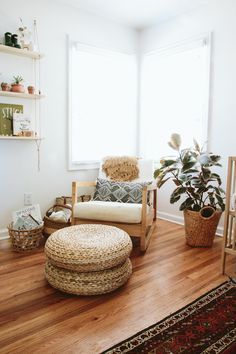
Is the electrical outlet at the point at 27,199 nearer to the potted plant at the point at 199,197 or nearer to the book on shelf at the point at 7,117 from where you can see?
the book on shelf at the point at 7,117

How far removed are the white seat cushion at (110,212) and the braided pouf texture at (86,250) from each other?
0.49 m

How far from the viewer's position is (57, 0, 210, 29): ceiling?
3281 mm

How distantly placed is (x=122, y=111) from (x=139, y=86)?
1.50 ft

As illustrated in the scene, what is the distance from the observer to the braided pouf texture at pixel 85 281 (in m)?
1.96

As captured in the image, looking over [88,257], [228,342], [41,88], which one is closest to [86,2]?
[41,88]

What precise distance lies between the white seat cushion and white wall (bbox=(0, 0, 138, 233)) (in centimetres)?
76

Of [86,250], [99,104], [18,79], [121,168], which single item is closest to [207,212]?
[121,168]

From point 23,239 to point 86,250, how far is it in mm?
1029

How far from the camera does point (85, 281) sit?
1967mm

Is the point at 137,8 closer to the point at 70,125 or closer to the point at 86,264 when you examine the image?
the point at 70,125

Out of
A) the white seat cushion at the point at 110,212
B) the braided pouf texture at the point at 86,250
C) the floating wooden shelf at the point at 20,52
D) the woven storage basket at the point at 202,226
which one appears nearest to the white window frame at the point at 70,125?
the floating wooden shelf at the point at 20,52

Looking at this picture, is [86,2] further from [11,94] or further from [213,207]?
[213,207]

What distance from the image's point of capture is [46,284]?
215cm

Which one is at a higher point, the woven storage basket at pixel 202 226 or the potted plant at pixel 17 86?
the potted plant at pixel 17 86
